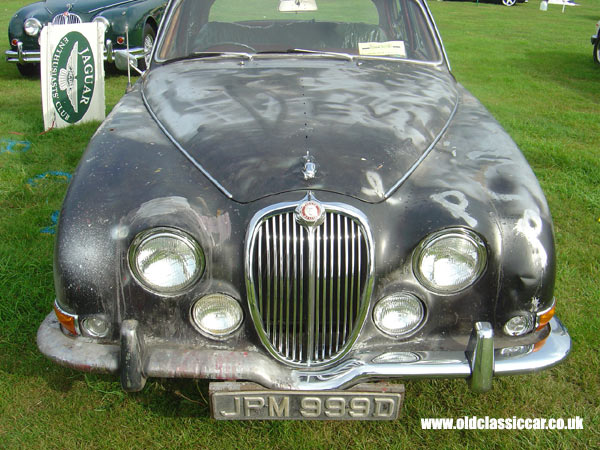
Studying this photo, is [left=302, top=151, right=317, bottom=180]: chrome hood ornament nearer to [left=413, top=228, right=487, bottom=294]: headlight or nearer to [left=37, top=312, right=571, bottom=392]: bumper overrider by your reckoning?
[left=413, top=228, right=487, bottom=294]: headlight

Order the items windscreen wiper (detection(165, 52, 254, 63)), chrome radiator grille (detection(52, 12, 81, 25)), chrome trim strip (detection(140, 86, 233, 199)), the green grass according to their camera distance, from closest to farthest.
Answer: chrome trim strip (detection(140, 86, 233, 199)), the green grass, windscreen wiper (detection(165, 52, 254, 63)), chrome radiator grille (detection(52, 12, 81, 25))

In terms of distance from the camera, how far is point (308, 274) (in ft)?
5.92

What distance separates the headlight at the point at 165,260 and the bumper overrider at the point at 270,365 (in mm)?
155

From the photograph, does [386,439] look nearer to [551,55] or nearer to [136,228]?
[136,228]

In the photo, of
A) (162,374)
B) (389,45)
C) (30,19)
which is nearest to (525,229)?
(162,374)

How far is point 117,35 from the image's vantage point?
7406mm

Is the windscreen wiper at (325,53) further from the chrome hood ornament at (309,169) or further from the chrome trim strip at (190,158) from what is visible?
the chrome hood ornament at (309,169)

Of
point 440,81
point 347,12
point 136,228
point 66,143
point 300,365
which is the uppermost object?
point 347,12

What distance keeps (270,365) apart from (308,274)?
1.11ft

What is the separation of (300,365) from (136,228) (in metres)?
0.72

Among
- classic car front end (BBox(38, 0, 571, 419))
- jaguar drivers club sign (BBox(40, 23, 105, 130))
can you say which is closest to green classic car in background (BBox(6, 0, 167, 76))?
jaguar drivers club sign (BBox(40, 23, 105, 130))

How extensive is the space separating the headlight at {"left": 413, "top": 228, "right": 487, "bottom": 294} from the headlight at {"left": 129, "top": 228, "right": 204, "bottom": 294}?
0.74 m

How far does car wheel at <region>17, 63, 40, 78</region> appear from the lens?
316 inches
